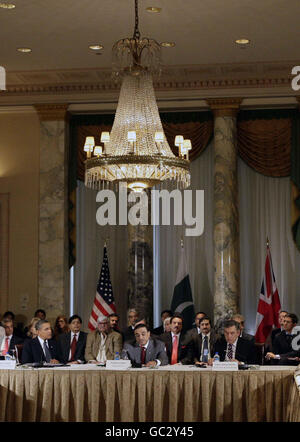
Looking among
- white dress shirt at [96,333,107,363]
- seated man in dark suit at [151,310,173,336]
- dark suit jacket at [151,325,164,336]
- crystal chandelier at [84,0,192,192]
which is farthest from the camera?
dark suit jacket at [151,325,164,336]

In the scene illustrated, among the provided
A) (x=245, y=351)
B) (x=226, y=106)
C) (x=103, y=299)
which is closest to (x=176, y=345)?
(x=245, y=351)

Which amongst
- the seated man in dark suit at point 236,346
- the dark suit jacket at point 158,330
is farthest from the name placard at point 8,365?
the dark suit jacket at point 158,330

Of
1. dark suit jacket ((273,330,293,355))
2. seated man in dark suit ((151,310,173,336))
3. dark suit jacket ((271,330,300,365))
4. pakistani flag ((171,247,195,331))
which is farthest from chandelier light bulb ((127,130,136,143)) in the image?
pakistani flag ((171,247,195,331))

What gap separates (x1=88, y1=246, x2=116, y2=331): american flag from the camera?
1374 cm

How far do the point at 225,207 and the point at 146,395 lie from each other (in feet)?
20.3

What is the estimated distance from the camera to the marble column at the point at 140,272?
47.5ft

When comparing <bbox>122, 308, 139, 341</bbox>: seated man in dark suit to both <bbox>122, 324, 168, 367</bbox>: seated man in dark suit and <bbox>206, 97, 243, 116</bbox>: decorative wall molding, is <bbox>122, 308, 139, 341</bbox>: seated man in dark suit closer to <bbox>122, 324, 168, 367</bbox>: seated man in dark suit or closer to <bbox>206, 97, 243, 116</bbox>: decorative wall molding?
<bbox>122, 324, 168, 367</bbox>: seated man in dark suit

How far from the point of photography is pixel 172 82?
14531 mm

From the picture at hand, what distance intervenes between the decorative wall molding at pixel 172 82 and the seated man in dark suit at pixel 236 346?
563 cm

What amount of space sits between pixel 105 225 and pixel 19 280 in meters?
1.82

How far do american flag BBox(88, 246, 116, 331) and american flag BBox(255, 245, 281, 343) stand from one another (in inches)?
95.2
